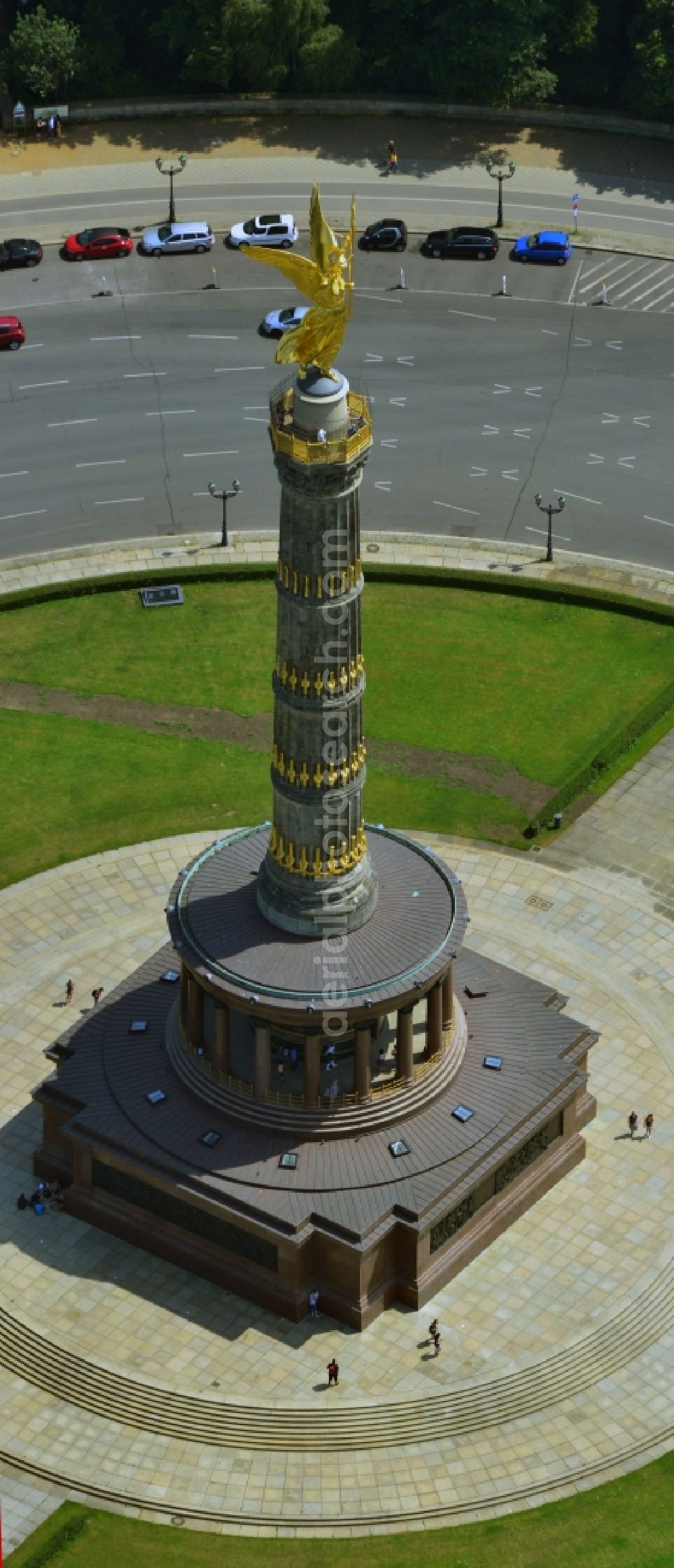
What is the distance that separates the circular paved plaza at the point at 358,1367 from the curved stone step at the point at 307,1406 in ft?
0.25

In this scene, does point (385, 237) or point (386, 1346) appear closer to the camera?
point (386, 1346)

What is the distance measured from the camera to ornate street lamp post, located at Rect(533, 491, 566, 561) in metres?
150

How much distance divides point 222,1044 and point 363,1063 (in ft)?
20.0

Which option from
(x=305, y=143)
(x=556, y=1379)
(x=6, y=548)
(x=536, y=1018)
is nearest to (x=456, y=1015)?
(x=536, y=1018)

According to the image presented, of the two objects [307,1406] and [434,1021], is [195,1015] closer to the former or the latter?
[434,1021]

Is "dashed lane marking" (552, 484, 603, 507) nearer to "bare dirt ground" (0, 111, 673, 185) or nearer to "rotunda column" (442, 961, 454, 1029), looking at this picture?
"bare dirt ground" (0, 111, 673, 185)

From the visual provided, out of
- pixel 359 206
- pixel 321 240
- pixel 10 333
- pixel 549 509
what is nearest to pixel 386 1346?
pixel 321 240

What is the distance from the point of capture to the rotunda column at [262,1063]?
109 meters

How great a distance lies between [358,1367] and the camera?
107500 mm

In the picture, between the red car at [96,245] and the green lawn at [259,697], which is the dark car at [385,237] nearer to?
the red car at [96,245]

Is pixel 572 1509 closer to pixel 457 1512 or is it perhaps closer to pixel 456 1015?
pixel 457 1512

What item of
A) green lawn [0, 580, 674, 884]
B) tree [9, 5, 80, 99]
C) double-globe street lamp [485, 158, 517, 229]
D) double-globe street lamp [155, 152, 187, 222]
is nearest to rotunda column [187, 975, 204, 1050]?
green lawn [0, 580, 674, 884]

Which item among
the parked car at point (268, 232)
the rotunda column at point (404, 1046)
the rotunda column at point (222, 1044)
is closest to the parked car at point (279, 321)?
the parked car at point (268, 232)

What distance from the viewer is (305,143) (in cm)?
19538
